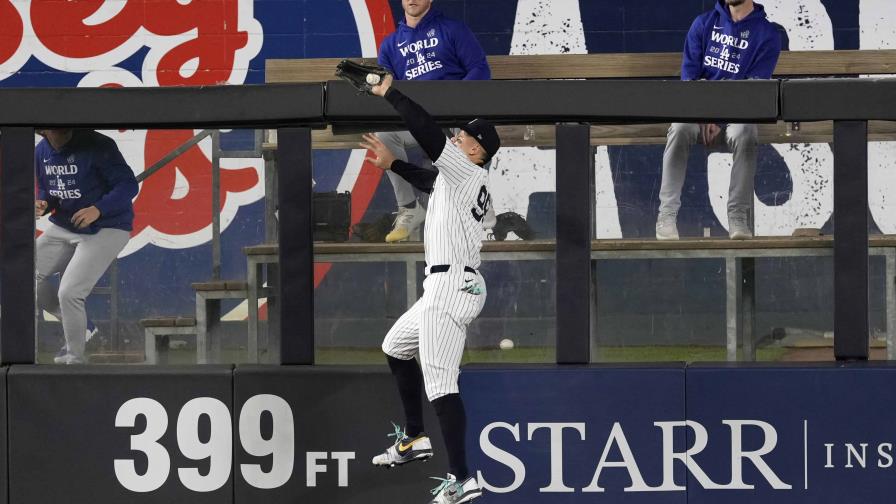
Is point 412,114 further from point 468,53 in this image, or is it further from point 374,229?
point 468,53

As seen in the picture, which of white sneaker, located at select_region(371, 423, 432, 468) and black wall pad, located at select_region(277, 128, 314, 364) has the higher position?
black wall pad, located at select_region(277, 128, 314, 364)

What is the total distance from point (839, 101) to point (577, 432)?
1.51 metres

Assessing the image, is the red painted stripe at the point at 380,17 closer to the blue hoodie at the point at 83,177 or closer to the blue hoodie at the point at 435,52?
the blue hoodie at the point at 435,52

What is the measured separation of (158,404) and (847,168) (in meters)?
2.64

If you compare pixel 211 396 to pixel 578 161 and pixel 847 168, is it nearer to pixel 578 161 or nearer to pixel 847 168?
pixel 578 161

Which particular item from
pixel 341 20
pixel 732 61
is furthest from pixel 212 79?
pixel 732 61

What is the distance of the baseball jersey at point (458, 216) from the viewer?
4.30m

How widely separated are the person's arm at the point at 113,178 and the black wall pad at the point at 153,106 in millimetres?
116

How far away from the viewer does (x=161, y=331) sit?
187 inches

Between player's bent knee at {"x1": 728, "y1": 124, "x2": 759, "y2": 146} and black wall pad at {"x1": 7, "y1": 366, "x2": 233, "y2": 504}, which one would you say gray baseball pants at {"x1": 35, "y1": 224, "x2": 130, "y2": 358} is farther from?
player's bent knee at {"x1": 728, "y1": 124, "x2": 759, "y2": 146}

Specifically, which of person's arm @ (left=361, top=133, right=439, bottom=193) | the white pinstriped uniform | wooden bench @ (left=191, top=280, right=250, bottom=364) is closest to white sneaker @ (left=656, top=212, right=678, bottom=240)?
the white pinstriped uniform

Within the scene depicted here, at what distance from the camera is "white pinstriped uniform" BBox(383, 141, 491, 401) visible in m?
4.28

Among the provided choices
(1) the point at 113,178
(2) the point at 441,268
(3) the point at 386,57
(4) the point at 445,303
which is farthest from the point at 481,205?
(3) the point at 386,57

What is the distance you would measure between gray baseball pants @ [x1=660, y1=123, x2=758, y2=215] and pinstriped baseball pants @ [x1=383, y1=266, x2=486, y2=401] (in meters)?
0.82
